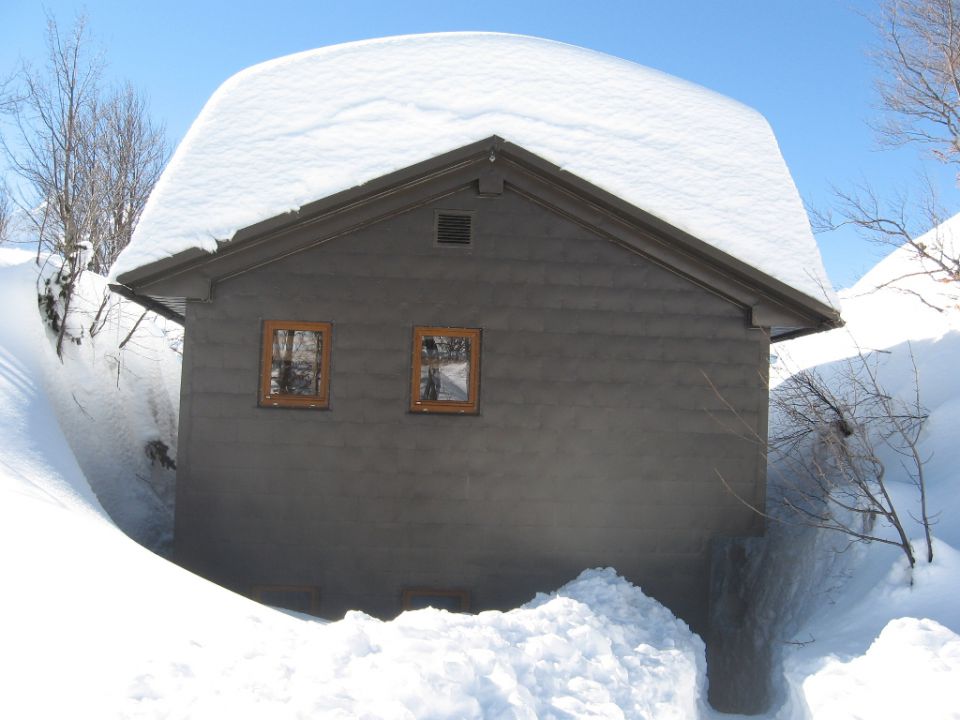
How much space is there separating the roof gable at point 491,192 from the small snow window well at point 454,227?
246 mm

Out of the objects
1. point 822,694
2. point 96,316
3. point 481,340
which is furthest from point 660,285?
point 96,316

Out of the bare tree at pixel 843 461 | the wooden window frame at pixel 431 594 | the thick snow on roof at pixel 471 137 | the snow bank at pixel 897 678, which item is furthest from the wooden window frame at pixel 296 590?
the snow bank at pixel 897 678

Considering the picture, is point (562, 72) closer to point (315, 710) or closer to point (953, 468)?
point (953, 468)

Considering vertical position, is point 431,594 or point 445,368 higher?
point 445,368

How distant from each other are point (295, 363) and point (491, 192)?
117 inches

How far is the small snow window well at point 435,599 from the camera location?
8.74 metres

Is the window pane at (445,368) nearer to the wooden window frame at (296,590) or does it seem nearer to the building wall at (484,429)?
the building wall at (484,429)

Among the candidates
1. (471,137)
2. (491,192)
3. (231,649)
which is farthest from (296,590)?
(471,137)

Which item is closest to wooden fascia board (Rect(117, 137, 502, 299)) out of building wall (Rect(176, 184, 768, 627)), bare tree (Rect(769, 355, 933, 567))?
building wall (Rect(176, 184, 768, 627))

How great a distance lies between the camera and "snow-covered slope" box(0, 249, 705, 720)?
404 centimetres

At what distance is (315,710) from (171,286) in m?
5.69

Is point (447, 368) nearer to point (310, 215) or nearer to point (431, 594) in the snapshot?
A: point (310, 215)

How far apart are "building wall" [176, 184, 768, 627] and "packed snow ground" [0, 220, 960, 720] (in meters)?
0.91

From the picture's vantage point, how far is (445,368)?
8.91 m
